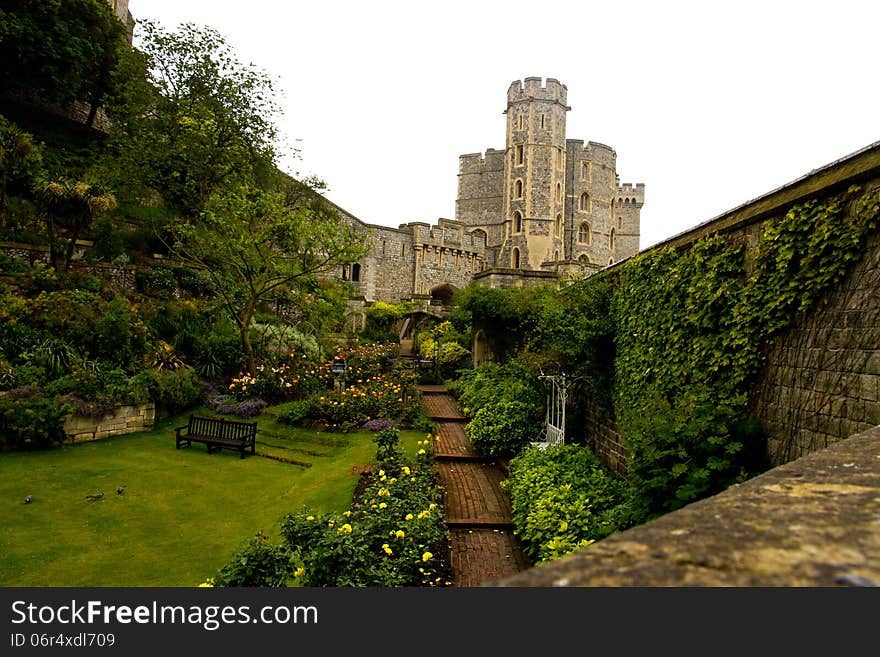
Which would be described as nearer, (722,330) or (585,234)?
(722,330)

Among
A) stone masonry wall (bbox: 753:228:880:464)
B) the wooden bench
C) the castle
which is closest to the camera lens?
stone masonry wall (bbox: 753:228:880:464)

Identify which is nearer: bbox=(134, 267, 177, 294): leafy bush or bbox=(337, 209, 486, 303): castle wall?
bbox=(134, 267, 177, 294): leafy bush

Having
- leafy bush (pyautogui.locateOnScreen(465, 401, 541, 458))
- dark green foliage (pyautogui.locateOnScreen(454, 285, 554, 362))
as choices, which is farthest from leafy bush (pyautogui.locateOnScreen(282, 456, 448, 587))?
dark green foliage (pyautogui.locateOnScreen(454, 285, 554, 362))

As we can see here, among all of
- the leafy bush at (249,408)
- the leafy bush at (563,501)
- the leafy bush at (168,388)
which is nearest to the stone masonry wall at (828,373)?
the leafy bush at (563,501)

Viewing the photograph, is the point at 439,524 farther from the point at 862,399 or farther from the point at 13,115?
the point at 13,115

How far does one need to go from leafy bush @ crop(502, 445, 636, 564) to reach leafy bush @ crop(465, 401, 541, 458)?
139 centimetres

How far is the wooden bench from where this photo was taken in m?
10.2

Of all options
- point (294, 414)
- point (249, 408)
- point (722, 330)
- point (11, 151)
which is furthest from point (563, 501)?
point (11, 151)

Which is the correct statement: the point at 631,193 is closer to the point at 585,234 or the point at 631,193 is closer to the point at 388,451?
the point at 585,234

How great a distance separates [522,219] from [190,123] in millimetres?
27681

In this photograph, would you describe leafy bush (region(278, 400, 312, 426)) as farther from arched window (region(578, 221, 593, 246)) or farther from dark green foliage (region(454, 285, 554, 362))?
arched window (region(578, 221, 593, 246))

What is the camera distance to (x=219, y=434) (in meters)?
10.6

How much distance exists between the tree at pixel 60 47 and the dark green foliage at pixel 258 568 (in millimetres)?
23377

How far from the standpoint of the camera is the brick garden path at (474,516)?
5.75 m
